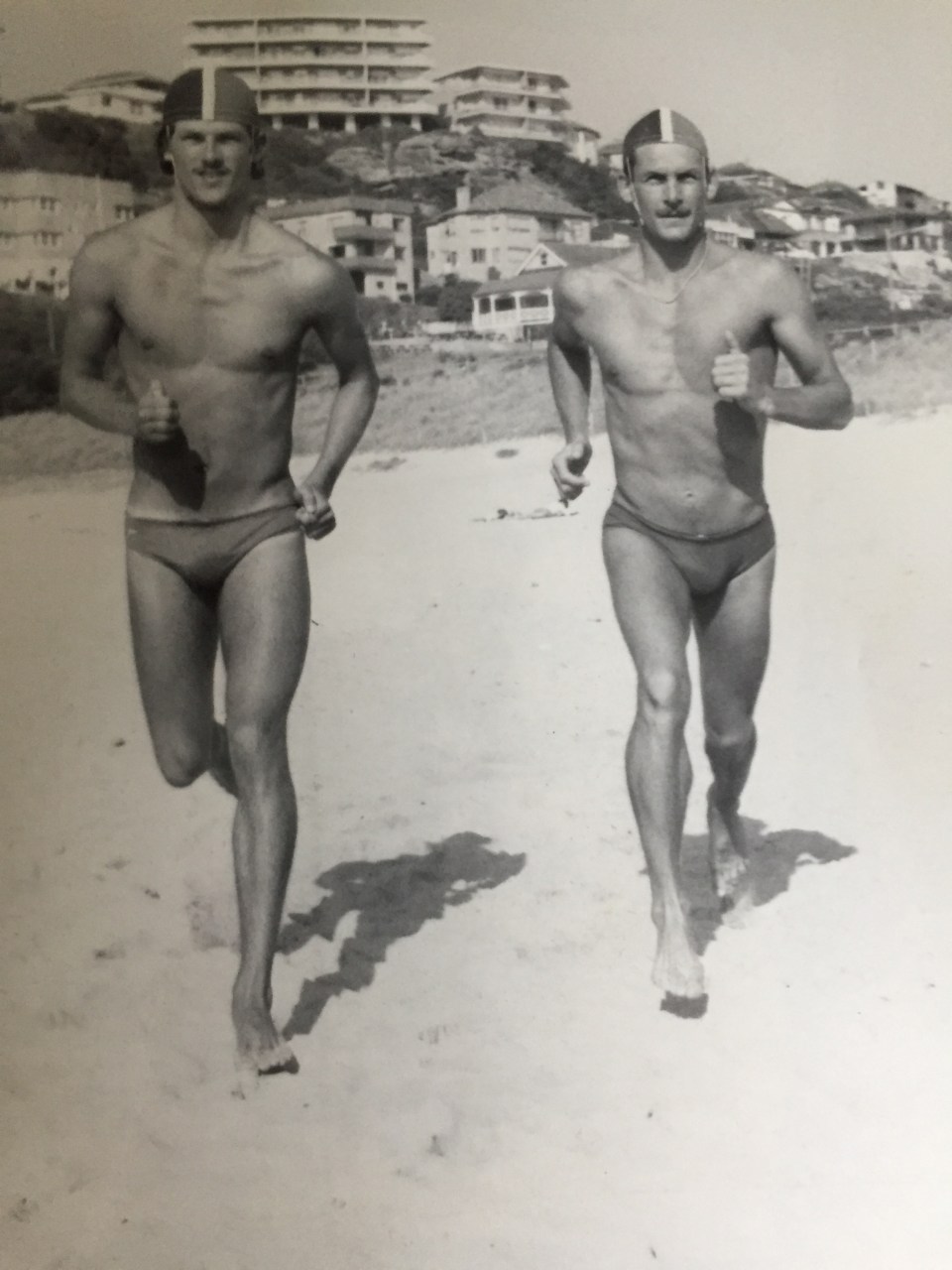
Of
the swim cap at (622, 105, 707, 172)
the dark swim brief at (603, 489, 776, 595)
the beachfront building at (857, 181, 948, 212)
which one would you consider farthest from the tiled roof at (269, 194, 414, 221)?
the beachfront building at (857, 181, 948, 212)

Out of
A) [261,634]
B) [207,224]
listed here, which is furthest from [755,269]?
[261,634]

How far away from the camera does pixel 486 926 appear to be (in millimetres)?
1915

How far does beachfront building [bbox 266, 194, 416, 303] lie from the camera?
1943mm

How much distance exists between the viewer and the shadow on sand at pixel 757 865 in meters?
1.98

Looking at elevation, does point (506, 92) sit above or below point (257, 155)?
above

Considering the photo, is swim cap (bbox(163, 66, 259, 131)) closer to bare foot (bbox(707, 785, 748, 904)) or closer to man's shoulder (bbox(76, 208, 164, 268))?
man's shoulder (bbox(76, 208, 164, 268))

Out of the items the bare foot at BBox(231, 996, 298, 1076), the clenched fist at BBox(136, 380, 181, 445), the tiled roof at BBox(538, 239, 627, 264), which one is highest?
the tiled roof at BBox(538, 239, 627, 264)

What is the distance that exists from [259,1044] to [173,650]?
586mm

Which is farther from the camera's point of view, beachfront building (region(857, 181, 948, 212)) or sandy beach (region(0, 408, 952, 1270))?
beachfront building (region(857, 181, 948, 212))

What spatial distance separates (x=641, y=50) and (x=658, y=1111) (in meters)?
1.61

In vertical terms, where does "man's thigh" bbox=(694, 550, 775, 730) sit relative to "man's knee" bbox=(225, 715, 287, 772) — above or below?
above

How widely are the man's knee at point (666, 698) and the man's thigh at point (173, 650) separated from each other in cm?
66

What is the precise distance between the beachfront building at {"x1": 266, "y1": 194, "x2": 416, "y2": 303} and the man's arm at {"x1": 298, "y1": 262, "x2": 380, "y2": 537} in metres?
0.04

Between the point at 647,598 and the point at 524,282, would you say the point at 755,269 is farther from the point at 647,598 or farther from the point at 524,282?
the point at 647,598
